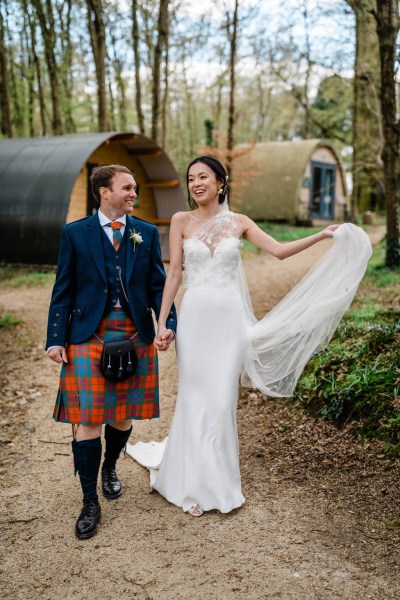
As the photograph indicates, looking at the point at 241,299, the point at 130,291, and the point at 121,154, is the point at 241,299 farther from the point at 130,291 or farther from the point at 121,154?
the point at 121,154

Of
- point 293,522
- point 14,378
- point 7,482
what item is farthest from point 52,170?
point 293,522

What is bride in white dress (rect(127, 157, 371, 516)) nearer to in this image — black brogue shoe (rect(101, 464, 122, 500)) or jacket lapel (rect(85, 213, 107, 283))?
black brogue shoe (rect(101, 464, 122, 500))

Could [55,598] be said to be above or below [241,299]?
below

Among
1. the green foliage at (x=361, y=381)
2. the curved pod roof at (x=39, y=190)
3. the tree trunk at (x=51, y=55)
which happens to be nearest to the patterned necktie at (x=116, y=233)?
the green foliage at (x=361, y=381)

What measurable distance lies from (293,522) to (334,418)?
1339mm

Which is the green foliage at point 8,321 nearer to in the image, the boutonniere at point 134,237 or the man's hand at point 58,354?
the man's hand at point 58,354

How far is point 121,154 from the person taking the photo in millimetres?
15945

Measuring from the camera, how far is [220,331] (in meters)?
3.44

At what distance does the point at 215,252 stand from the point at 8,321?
5.79 meters

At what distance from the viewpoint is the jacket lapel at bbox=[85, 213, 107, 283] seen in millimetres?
3129

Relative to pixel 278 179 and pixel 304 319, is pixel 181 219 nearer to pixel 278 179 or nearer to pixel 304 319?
pixel 304 319

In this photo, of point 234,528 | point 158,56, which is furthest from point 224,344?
point 158,56

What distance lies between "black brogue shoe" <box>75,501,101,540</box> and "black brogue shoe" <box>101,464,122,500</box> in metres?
0.33

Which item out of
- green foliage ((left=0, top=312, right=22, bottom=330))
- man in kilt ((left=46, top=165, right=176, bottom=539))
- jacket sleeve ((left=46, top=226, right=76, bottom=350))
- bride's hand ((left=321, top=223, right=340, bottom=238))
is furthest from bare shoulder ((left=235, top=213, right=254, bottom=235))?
green foliage ((left=0, top=312, right=22, bottom=330))
